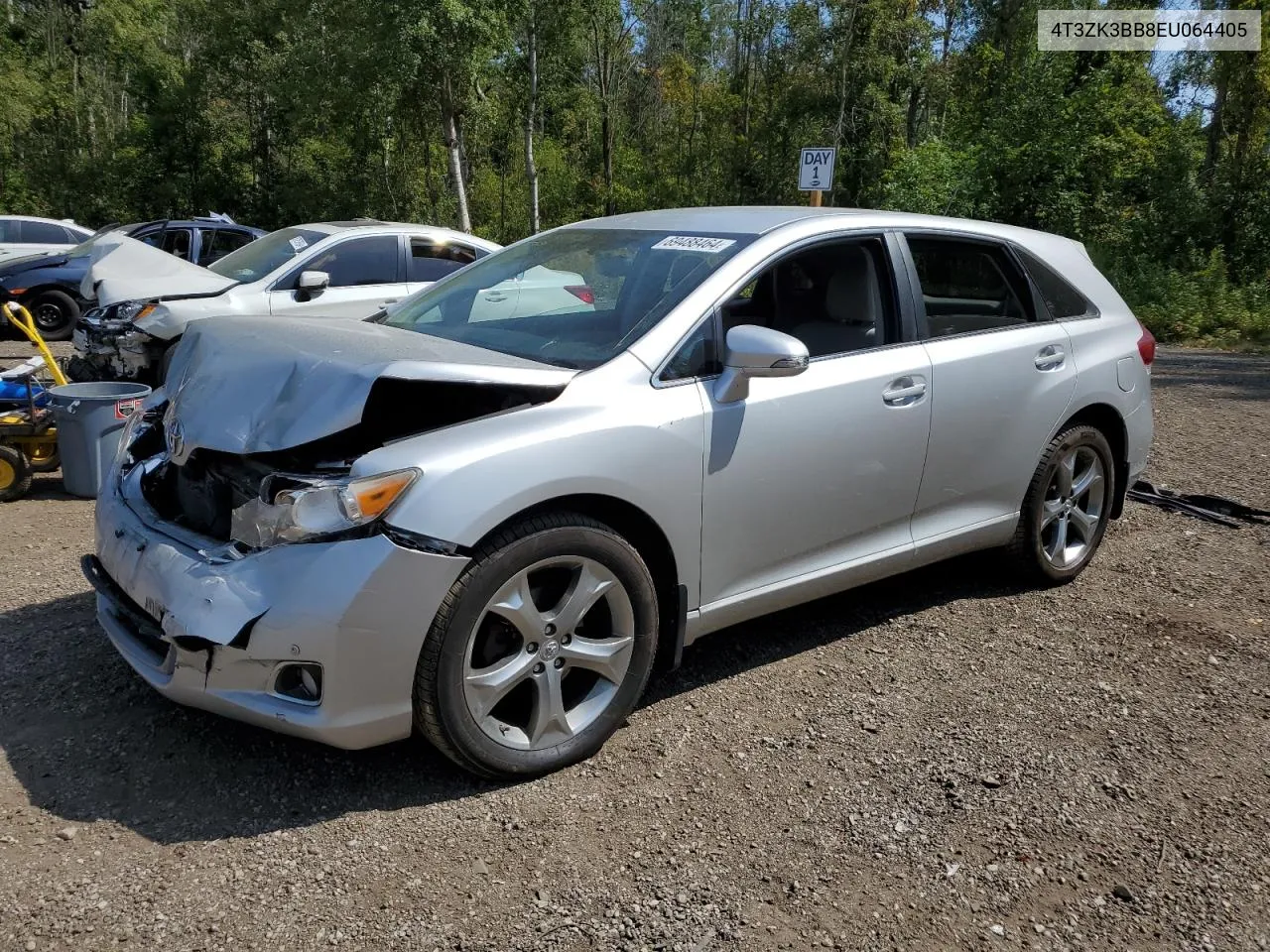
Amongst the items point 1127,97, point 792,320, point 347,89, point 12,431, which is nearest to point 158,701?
point 792,320

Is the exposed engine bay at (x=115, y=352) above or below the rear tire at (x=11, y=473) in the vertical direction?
above

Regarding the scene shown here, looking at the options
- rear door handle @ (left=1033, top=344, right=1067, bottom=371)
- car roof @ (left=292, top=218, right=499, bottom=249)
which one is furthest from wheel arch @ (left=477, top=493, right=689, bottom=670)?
car roof @ (left=292, top=218, right=499, bottom=249)

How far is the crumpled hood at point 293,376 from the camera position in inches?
112

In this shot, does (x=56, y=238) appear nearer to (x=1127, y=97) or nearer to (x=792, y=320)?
(x=792, y=320)

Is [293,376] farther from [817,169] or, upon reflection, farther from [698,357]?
[817,169]

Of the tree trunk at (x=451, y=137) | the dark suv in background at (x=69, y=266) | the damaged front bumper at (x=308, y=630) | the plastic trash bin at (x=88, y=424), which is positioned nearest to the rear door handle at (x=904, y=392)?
the damaged front bumper at (x=308, y=630)

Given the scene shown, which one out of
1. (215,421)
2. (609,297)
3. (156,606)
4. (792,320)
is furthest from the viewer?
(792,320)

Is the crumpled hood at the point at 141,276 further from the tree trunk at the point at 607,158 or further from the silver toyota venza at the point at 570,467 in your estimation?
the tree trunk at the point at 607,158

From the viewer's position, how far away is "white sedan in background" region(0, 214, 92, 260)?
50.0 feet

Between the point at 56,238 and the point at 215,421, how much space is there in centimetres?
1526

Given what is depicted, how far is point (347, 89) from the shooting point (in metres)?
22.2

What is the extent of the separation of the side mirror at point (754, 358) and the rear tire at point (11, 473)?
4.83 m

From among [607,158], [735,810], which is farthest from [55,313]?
[607,158]

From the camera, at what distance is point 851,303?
3.99m
